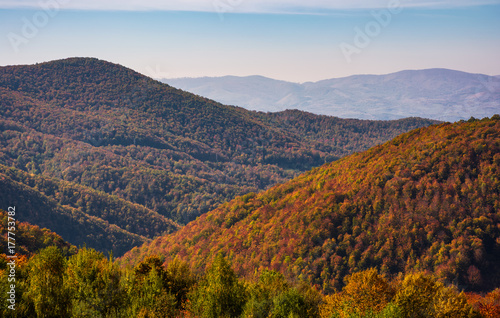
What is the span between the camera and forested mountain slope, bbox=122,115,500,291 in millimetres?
55844

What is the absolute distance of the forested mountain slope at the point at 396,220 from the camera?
183 feet

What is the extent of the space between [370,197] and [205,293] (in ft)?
154

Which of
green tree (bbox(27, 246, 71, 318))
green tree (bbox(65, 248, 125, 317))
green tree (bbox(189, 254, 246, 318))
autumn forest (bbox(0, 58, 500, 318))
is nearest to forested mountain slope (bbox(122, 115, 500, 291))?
autumn forest (bbox(0, 58, 500, 318))

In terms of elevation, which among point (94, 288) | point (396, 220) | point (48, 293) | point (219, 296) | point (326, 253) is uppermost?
point (48, 293)

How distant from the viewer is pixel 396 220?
61875 millimetres

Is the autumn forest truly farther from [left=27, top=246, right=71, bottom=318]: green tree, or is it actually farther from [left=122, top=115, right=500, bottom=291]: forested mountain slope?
[left=122, top=115, right=500, bottom=291]: forested mountain slope

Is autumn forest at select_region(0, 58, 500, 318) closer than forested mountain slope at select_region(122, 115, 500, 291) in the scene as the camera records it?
Yes

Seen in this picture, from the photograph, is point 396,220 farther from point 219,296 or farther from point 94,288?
point 94,288

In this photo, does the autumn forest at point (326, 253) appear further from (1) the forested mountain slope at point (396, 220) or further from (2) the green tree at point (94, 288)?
(1) the forested mountain slope at point (396, 220)

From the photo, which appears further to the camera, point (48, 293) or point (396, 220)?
point (396, 220)

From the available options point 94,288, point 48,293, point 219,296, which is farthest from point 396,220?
point 48,293

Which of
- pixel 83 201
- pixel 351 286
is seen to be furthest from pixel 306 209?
pixel 83 201

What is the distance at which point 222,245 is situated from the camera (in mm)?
80062

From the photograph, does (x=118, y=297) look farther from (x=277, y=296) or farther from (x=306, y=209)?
A: (x=306, y=209)
